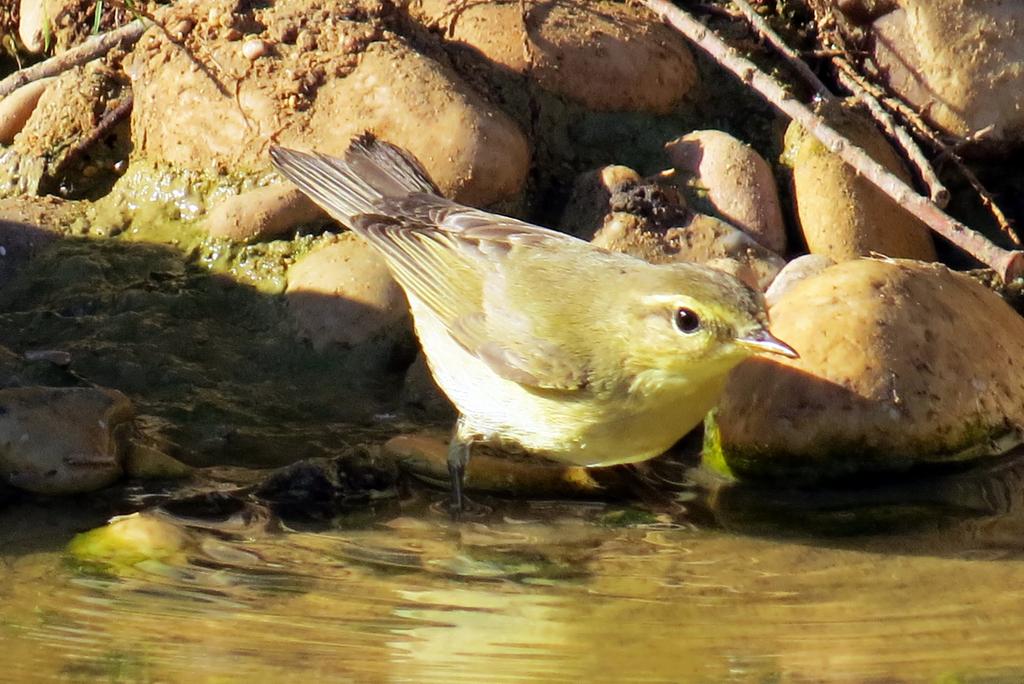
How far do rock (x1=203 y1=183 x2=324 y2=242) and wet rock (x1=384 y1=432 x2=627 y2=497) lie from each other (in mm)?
1547

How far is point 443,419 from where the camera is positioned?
6.12 metres

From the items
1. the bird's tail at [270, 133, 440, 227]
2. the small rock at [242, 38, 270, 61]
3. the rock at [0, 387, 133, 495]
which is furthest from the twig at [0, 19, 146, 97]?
the rock at [0, 387, 133, 495]

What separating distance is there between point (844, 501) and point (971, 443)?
1.85 feet

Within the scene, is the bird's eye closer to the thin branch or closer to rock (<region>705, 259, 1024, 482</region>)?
rock (<region>705, 259, 1024, 482</region>)

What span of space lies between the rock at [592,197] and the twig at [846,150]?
72 cm

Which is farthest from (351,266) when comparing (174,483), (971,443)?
(971,443)

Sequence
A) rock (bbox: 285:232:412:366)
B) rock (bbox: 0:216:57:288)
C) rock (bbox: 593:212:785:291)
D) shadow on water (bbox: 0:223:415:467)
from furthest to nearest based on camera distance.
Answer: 1. rock (bbox: 0:216:57:288)
2. rock (bbox: 593:212:785:291)
3. rock (bbox: 285:232:412:366)
4. shadow on water (bbox: 0:223:415:467)

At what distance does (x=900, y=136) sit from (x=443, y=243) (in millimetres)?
2312

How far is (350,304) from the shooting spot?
638cm

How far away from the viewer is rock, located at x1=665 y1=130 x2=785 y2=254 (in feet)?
21.9

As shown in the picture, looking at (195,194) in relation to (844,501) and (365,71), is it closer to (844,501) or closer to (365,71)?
(365,71)

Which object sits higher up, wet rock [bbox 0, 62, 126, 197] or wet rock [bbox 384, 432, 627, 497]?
wet rock [bbox 0, 62, 126, 197]

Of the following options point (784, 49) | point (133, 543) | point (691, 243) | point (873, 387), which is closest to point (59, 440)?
point (133, 543)

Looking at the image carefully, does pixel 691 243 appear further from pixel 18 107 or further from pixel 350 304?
pixel 18 107
